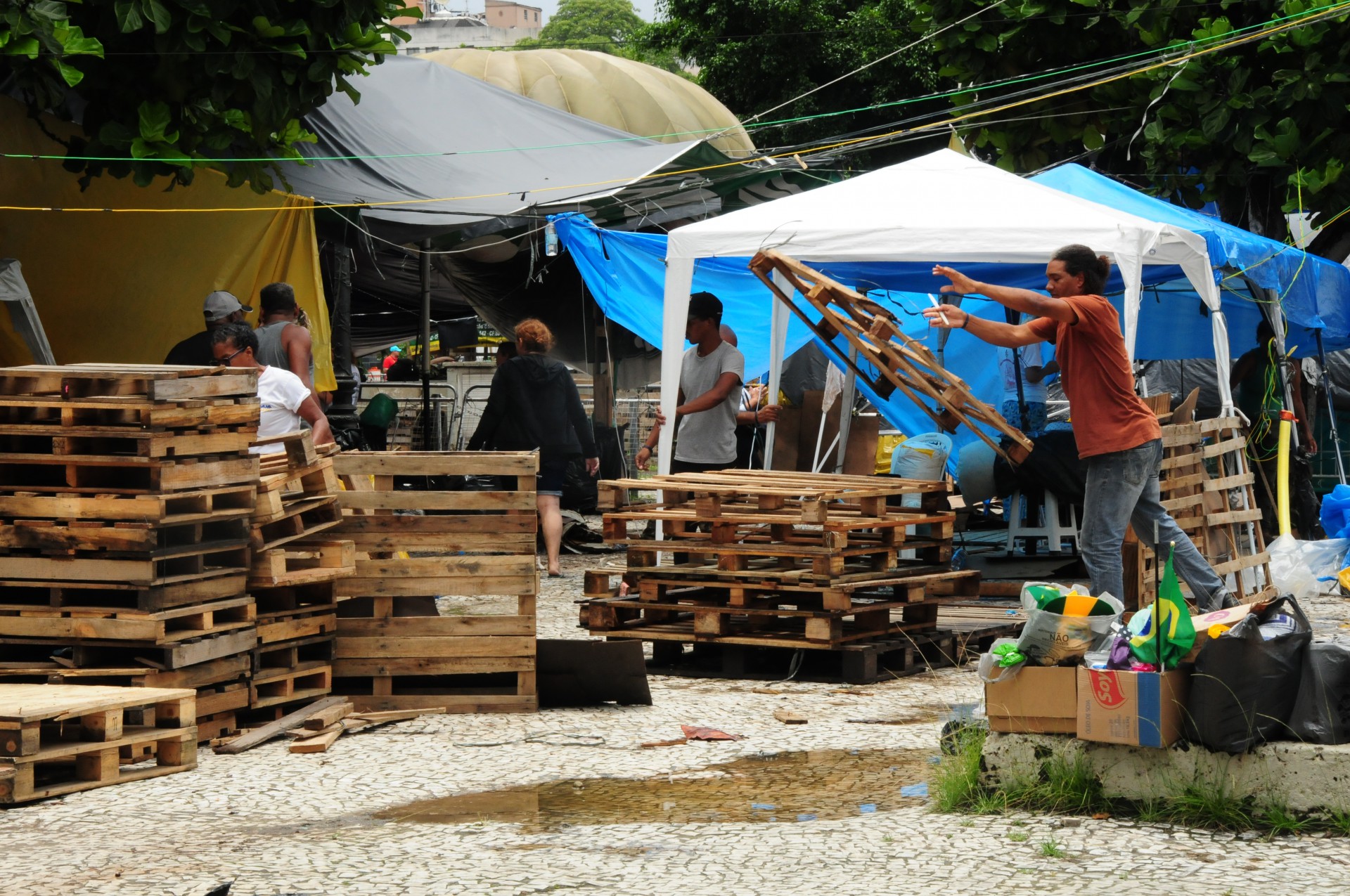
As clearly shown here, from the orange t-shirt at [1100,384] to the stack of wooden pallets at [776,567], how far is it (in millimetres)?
1352

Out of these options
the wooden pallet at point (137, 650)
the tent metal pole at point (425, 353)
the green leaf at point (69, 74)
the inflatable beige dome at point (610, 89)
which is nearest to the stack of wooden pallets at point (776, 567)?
the wooden pallet at point (137, 650)

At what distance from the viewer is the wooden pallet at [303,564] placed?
6.82 m

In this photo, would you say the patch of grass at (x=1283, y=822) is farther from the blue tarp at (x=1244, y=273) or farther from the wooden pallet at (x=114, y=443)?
the blue tarp at (x=1244, y=273)

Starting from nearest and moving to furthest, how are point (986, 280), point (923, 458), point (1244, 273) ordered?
point (923, 458)
point (1244, 273)
point (986, 280)

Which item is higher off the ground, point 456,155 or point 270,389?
point 456,155

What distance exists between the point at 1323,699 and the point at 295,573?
4.36 m

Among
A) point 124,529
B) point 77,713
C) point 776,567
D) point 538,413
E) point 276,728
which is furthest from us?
point 538,413

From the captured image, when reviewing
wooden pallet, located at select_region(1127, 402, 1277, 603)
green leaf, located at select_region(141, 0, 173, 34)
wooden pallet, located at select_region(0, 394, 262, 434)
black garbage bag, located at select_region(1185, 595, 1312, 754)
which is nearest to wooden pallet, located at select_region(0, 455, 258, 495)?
wooden pallet, located at select_region(0, 394, 262, 434)

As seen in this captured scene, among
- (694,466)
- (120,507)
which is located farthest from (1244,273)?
(120,507)

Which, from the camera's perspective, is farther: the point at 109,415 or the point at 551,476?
the point at 551,476

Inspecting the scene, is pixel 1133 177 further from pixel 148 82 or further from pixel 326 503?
pixel 326 503

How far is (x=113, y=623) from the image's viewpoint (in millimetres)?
6328

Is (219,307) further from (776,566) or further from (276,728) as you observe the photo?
(776,566)

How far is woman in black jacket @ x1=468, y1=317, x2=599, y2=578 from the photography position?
11633mm
